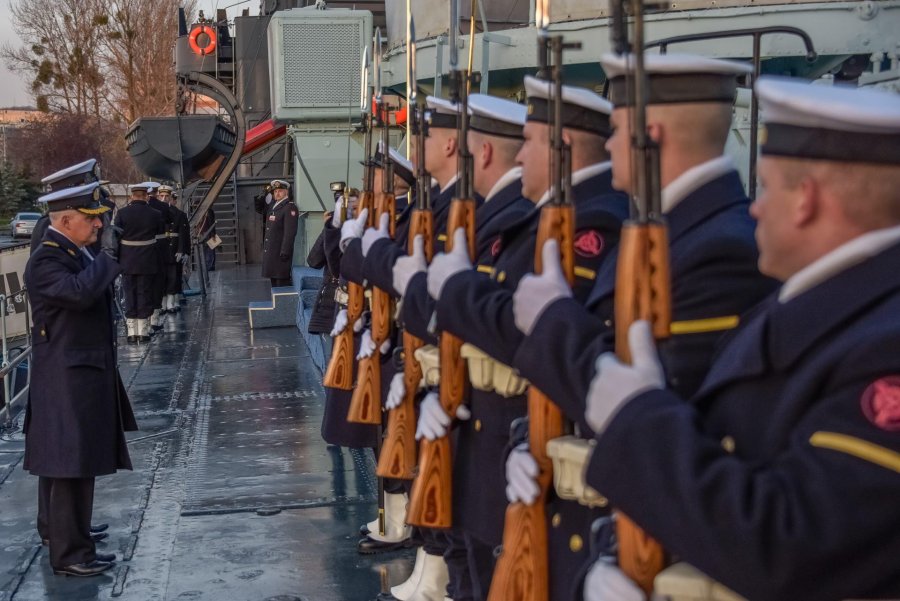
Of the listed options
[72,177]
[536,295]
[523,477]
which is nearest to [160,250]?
[72,177]

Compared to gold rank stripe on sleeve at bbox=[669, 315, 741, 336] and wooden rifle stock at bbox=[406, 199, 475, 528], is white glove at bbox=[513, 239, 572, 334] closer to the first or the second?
gold rank stripe on sleeve at bbox=[669, 315, 741, 336]

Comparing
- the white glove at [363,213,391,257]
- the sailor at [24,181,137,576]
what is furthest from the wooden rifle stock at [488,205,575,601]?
the sailor at [24,181,137,576]

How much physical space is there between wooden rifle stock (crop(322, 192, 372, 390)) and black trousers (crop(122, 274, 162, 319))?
7.64 metres

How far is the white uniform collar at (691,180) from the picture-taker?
2.33 meters

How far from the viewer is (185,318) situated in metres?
15.0

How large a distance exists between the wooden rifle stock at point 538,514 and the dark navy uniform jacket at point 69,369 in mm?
2773

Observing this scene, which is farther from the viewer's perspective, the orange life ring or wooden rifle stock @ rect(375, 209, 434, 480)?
the orange life ring

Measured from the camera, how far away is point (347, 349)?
5555mm

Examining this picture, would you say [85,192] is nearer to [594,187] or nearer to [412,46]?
[412,46]

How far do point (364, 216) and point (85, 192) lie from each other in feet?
3.86

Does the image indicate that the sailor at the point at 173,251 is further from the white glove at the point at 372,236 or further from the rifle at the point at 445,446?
the rifle at the point at 445,446

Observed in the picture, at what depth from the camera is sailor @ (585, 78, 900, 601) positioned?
1622mm

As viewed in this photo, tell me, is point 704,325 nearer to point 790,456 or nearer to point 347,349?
point 790,456

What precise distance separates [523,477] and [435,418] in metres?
0.85
